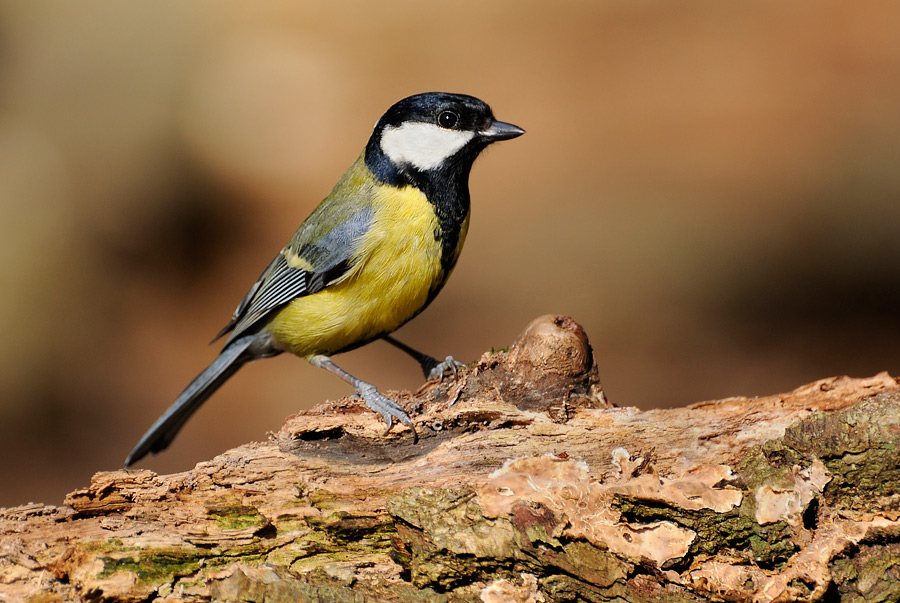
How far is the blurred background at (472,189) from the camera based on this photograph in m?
6.27

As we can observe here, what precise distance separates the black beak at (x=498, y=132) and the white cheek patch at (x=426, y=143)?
0.22ft

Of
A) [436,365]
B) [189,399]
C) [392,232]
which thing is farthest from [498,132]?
[189,399]

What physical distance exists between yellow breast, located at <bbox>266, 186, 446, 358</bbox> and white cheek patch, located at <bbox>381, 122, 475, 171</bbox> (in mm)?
144

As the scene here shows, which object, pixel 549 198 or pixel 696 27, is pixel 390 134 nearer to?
pixel 549 198

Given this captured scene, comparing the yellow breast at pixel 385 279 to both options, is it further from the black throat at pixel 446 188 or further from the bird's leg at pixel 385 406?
the bird's leg at pixel 385 406

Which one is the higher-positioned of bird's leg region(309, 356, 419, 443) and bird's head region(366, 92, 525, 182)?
bird's head region(366, 92, 525, 182)

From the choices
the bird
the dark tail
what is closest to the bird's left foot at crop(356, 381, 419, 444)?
the bird

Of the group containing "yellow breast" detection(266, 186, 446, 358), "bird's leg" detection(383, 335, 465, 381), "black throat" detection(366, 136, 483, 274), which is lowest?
"bird's leg" detection(383, 335, 465, 381)

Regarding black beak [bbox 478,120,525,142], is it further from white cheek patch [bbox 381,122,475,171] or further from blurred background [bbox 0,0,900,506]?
blurred background [bbox 0,0,900,506]

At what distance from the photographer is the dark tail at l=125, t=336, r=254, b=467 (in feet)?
13.2

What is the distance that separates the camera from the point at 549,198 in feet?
24.0

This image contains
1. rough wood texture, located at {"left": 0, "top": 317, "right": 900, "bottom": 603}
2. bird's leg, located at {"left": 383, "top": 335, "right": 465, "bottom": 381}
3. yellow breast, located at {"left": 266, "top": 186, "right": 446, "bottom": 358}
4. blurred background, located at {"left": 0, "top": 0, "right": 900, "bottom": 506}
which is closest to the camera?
rough wood texture, located at {"left": 0, "top": 317, "right": 900, "bottom": 603}

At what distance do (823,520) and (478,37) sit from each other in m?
6.89

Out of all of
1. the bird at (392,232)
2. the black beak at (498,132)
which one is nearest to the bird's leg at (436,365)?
the bird at (392,232)
